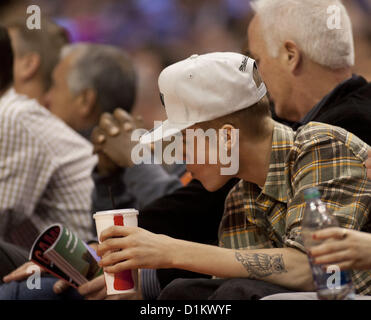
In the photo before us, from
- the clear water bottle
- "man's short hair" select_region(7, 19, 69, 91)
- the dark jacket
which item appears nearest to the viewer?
the clear water bottle

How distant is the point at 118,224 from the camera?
1.72 meters

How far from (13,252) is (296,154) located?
121cm

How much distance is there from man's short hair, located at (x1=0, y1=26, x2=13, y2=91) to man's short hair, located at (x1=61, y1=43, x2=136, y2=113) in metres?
0.60

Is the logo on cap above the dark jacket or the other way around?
above

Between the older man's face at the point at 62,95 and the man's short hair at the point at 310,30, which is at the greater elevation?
the man's short hair at the point at 310,30

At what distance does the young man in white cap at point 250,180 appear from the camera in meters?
1.63

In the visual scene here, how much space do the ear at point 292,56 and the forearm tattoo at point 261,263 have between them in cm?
91

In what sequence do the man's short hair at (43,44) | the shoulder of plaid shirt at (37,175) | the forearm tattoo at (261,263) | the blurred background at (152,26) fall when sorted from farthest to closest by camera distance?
1. the blurred background at (152,26)
2. the man's short hair at (43,44)
3. the shoulder of plaid shirt at (37,175)
4. the forearm tattoo at (261,263)

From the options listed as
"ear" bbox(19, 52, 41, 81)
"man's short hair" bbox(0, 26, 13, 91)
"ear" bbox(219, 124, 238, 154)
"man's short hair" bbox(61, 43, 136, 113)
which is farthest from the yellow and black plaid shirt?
"ear" bbox(19, 52, 41, 81)

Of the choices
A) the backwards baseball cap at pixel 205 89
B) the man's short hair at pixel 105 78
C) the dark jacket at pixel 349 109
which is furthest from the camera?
the man's short hair at pixel 105 78

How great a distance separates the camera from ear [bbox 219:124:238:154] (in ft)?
5.90

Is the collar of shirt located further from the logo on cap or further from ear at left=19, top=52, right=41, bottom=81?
ear at left=19, top=52, right=41, bottom=81

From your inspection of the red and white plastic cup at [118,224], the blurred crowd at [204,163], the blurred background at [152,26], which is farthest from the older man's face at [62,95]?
the red and white plastic cup at [118,224]

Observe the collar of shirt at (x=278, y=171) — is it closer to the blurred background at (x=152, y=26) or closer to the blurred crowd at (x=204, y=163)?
the blurred crowd at (x=204, y=163)
